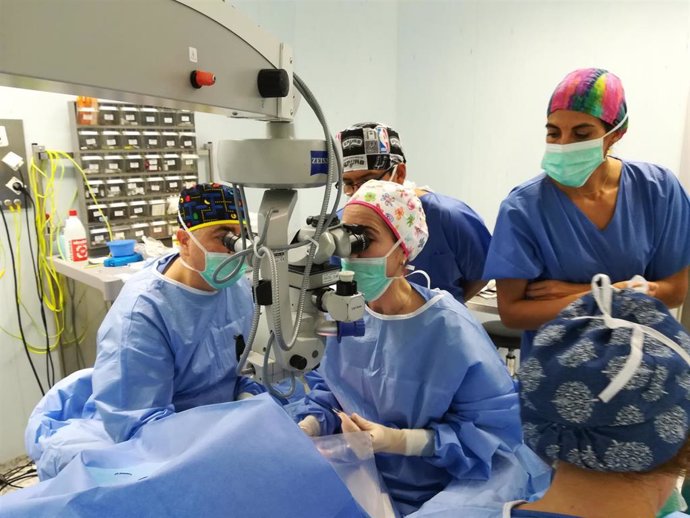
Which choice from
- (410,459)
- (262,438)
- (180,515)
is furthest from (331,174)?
(410,459)

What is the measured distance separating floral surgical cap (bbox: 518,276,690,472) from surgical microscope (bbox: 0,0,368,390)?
298mm

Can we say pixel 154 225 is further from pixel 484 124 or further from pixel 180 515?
pixel 180 515

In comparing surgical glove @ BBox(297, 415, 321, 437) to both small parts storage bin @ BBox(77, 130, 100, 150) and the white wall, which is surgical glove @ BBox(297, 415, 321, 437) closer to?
the white wall

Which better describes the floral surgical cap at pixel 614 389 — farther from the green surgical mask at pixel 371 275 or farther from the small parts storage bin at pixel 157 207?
the small parts storage bin at pixel 157 207

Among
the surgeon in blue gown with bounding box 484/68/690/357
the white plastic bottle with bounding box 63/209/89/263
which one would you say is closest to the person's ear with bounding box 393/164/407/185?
the surgeon in blue gown with bounding box 484/68/690/357

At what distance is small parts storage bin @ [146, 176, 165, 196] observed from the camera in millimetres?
2783

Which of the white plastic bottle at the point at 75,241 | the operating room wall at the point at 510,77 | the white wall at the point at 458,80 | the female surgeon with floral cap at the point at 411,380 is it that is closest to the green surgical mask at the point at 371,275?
the female surgeon with floral cap at the point at 411,380

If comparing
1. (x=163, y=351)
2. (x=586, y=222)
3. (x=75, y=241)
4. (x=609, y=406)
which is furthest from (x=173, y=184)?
(x=609, y=406)

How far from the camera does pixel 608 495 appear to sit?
2.33ft

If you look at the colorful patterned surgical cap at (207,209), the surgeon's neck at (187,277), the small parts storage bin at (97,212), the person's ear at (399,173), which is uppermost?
the person's ear at (399,173)

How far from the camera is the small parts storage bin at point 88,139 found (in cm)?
257

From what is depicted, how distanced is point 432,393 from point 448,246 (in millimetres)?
→ 734

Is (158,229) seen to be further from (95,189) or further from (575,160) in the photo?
(575,160)

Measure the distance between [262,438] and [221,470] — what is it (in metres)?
0.07
